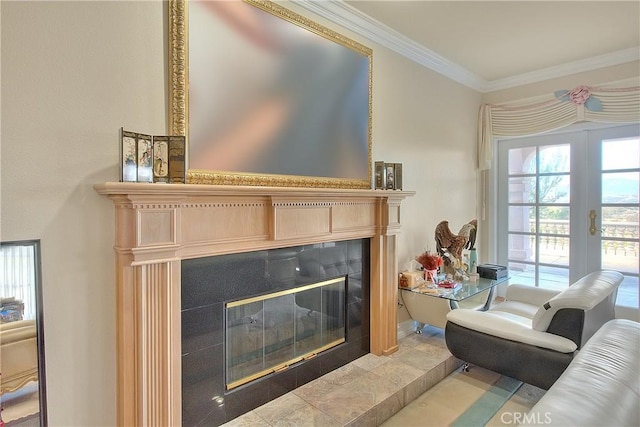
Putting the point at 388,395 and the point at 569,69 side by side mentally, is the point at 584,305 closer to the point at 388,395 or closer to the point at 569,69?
the point at 388,395

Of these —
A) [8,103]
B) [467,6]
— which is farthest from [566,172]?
[8,103]

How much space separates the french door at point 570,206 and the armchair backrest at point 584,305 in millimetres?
1501

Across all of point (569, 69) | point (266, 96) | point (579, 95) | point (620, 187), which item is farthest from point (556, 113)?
point (266, 96)

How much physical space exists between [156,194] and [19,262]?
1.79ft

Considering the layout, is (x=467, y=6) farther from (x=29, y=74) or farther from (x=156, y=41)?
(x=29, y=74)

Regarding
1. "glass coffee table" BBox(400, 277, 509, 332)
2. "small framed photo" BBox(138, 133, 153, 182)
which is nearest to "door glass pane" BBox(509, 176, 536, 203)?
"glass coffee table" BBox(400, 277, 509, 332)

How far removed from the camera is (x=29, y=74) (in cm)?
131

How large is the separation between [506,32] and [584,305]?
214cm

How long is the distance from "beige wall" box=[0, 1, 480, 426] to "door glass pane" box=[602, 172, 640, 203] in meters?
3.96

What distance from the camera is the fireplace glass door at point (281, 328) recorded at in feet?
6.37

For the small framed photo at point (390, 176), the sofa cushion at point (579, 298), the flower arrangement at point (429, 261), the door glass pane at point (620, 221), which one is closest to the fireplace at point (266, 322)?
the small framed photo at point (390, 176)

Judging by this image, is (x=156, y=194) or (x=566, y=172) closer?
(x=156, y=194)

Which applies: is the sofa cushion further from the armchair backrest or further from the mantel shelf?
the mantel shelf

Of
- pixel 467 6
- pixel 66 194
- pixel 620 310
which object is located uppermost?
pixel 467 6
